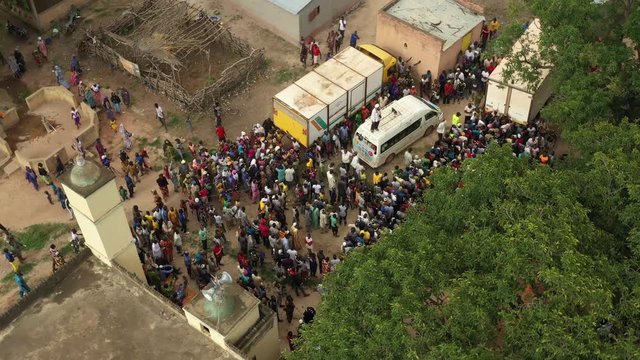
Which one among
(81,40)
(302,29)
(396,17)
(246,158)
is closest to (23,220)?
(246,158)

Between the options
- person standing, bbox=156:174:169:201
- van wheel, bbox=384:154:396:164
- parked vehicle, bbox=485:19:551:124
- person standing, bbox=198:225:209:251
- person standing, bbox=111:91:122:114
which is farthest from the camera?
person standing, bbox=111:91:122:114

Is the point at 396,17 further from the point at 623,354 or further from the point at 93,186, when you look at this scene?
the point at 623,354

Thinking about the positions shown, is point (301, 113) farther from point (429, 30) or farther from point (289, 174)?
point (429, 30)

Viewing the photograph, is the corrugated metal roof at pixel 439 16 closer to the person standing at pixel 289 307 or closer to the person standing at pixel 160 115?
the person standing at pixel 160 115

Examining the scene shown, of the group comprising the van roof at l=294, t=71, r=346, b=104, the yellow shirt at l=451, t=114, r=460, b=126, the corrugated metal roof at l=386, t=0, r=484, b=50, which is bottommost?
the yellow shirt at l=451, t=114, r=460, b=126

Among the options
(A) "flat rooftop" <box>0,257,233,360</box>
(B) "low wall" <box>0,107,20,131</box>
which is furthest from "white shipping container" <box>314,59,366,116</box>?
(B) "low wall" <box>0,107,20,131</box>

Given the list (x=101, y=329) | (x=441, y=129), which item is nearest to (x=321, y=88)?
(x=441, y=129)

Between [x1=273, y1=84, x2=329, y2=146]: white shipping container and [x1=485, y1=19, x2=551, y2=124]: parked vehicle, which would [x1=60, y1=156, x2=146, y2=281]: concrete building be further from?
[x1=485, y1=19, x2=551, y2=124]: parked vehicle
